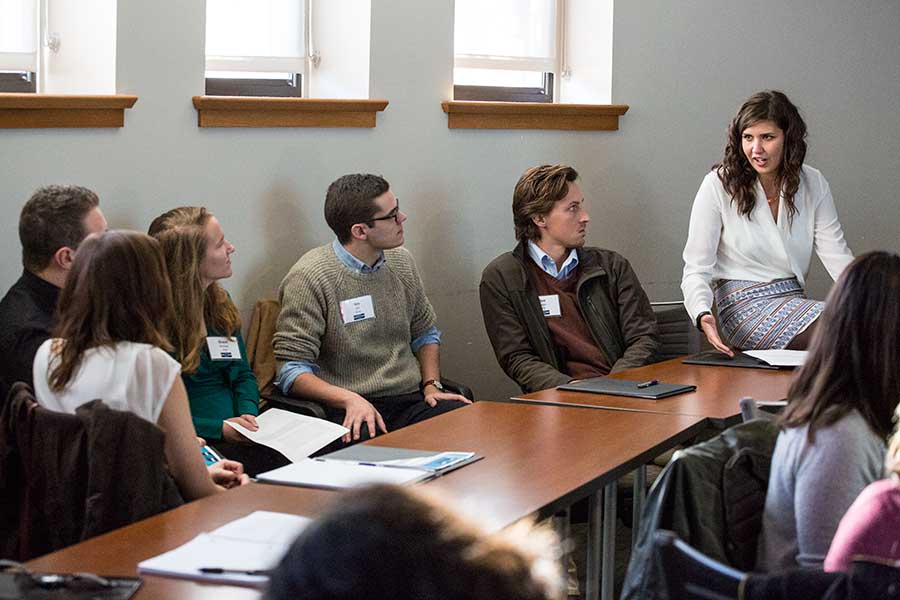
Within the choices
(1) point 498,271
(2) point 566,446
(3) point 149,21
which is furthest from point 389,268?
(2) point 566,446

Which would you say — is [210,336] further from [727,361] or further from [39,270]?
[727,361]

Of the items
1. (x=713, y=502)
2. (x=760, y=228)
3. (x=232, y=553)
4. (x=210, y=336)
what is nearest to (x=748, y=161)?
(x=760, y=228)

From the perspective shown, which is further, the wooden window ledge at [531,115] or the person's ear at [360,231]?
the wooden window ledge at [531,115]

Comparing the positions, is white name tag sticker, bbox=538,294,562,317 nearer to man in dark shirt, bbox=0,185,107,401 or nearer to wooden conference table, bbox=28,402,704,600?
wooden conference table, bbox=28,402,704,600

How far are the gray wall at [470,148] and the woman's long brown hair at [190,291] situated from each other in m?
0.47

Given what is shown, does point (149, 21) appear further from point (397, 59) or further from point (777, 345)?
point (777, 345)

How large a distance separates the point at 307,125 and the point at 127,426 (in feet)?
8.93

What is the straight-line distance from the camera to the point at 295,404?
4316mm

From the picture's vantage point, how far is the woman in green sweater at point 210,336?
3.86 m

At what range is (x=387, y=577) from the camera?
77 cm

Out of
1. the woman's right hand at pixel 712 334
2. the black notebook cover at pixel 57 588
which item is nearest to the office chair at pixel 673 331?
the woman's right hand at pixel 712 334

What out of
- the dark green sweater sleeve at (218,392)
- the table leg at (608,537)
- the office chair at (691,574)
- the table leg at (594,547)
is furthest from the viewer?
the dark green sweater sleeve at (218,392)

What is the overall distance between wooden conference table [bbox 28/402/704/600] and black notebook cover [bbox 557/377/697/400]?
26 centimetres

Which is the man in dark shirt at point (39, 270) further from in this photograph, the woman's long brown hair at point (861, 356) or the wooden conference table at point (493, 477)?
the woman's long brown hair at point (861, 356)
